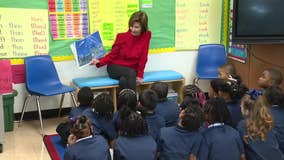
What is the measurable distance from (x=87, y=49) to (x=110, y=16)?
48 centimetres

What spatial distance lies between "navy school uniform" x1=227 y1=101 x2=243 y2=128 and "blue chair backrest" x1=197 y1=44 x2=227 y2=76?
1965 mm

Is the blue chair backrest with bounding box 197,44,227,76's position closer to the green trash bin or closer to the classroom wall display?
the classroom wall display

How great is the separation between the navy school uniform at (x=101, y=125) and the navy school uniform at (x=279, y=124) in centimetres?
121

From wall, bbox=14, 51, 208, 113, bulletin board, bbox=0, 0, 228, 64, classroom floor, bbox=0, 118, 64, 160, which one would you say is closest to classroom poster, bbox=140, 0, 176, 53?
bulletin board, bbox=0, 0, 228, 64

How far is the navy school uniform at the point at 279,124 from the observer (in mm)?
2674

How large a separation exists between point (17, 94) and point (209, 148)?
250cm

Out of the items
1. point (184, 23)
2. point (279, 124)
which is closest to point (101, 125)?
point (279, 124)

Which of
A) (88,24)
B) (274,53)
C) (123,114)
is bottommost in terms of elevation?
(123,114)

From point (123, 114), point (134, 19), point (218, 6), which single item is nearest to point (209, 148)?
point (123, 114)

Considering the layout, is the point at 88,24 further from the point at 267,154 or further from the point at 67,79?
the point at 267,154

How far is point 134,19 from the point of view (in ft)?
13.9

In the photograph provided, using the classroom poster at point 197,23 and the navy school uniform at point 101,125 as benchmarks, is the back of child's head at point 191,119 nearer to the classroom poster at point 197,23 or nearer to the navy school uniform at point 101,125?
the navy school uniform at point 101,125

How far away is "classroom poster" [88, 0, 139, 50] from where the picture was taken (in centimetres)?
→ 440

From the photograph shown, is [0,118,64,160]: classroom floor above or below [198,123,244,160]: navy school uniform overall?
below
